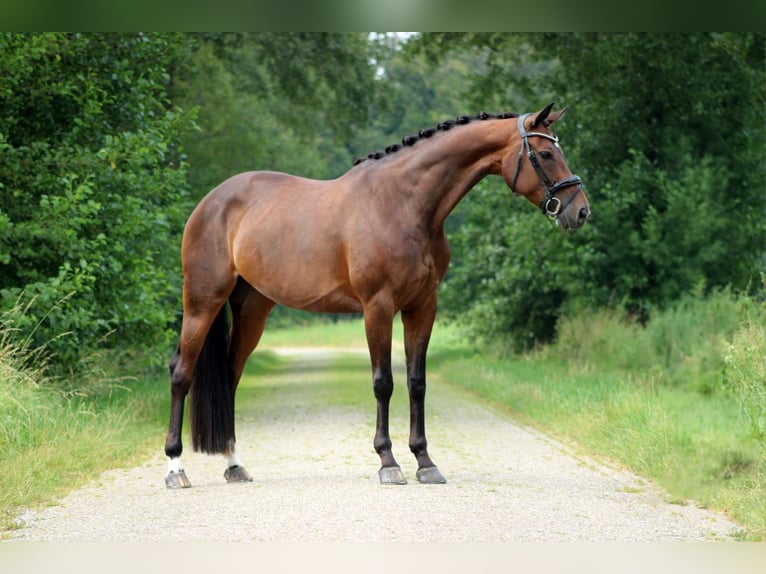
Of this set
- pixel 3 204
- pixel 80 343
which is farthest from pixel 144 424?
pixel 3 204

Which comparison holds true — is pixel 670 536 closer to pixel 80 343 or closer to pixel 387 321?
pixel 387 321

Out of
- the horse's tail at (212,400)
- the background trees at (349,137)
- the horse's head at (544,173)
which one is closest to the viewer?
the horse's head at (544,173)

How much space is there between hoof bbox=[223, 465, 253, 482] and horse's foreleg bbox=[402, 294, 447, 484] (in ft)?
4.28

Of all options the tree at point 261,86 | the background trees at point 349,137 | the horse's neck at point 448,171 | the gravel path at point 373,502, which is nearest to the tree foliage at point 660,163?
the background trees at point 349,137

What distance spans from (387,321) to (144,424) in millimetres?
4639

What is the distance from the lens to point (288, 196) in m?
8.45

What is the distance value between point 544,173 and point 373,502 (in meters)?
2.46

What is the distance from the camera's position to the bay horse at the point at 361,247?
25.4 ft

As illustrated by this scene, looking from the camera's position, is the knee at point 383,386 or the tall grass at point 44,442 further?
the knee at point 383,386

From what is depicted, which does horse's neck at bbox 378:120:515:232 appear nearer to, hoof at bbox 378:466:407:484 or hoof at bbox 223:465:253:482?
hoof at bbox 378:466:407:484

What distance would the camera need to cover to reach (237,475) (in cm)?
840

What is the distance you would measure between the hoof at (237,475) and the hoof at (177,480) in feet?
1.09

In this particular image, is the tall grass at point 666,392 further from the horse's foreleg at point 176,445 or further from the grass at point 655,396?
the horse's foreleg at point 176,445

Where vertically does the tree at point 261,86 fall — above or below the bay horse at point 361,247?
above
